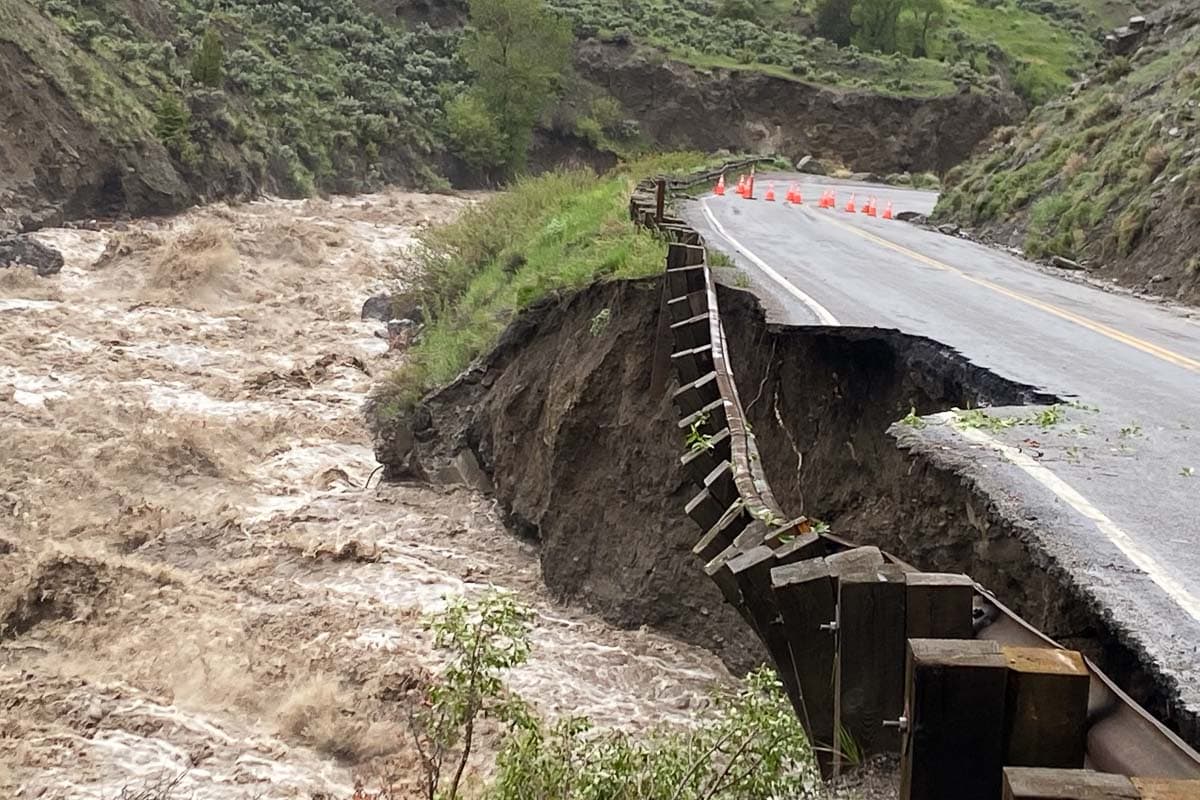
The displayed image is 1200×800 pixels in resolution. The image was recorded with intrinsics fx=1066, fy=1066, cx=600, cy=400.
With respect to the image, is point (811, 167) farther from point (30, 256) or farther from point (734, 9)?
point (30, 256)

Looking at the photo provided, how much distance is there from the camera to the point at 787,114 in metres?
53.6

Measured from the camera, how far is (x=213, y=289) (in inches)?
980

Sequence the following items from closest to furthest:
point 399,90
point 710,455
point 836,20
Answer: point 710,455, point 399,90, point 836,20

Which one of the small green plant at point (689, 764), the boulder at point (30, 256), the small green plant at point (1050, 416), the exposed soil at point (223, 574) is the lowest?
the exposed soil at point (223, 574)

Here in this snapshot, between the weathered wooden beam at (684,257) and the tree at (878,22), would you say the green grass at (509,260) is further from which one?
the tree at (878,22)

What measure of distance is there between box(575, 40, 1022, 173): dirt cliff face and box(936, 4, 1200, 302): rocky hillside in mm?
27552

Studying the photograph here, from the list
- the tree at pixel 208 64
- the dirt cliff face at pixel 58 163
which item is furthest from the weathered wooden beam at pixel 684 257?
the tree at pixel 208 64

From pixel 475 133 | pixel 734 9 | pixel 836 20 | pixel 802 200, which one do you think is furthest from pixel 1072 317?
pixel 734 9

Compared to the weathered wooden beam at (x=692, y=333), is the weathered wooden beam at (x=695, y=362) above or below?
below

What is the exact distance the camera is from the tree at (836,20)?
6075cm

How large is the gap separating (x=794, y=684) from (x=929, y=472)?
2.26 meters

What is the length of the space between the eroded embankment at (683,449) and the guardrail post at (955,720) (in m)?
1.32

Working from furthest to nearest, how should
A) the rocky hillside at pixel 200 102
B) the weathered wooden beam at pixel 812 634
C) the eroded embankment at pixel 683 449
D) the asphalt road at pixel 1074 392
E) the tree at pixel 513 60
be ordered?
the tree at pixel 513 60
the rocky hillside at pixel 200 102
the eroded embankment at pixel 683 449
the asphalt road at pixel 1074 392
the weathered wooden beam at pixel 812 634

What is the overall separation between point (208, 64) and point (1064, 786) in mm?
40915
